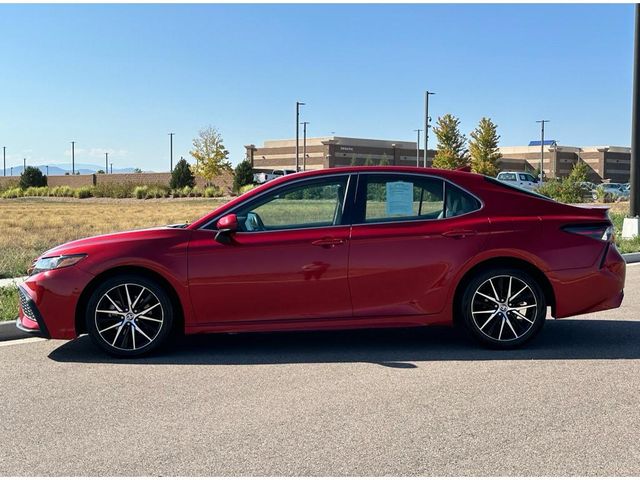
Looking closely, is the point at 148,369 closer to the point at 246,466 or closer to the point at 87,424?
the point at 87,424

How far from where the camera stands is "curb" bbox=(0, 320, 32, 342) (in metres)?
7.41

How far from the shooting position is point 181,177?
254ft

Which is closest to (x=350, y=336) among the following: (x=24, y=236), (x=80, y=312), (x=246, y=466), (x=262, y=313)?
(x=262, y=313)

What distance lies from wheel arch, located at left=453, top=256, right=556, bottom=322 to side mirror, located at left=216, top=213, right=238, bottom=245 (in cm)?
197

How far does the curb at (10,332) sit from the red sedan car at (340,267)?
0.99 m

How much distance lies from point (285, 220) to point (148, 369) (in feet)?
5.49

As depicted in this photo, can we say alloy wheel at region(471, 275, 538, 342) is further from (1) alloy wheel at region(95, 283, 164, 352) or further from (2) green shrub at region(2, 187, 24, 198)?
→ (2) green shrub at region(2, 187, 24, 198)

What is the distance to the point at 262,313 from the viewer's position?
6289 mm

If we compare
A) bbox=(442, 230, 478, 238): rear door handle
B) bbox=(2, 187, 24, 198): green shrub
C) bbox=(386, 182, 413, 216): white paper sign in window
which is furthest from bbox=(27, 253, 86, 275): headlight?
bbox=(2, 187, 24, 198): green shrub

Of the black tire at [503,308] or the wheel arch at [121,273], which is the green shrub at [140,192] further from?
the black tire at [503,308]

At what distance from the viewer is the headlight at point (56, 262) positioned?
627cm

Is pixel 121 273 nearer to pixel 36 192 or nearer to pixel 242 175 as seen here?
pixel 242 175

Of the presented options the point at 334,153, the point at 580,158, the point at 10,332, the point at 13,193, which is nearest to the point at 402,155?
the point at 334,153

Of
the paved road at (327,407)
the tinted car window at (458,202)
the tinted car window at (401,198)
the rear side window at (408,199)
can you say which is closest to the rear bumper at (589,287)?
the paved road at (327,407)
